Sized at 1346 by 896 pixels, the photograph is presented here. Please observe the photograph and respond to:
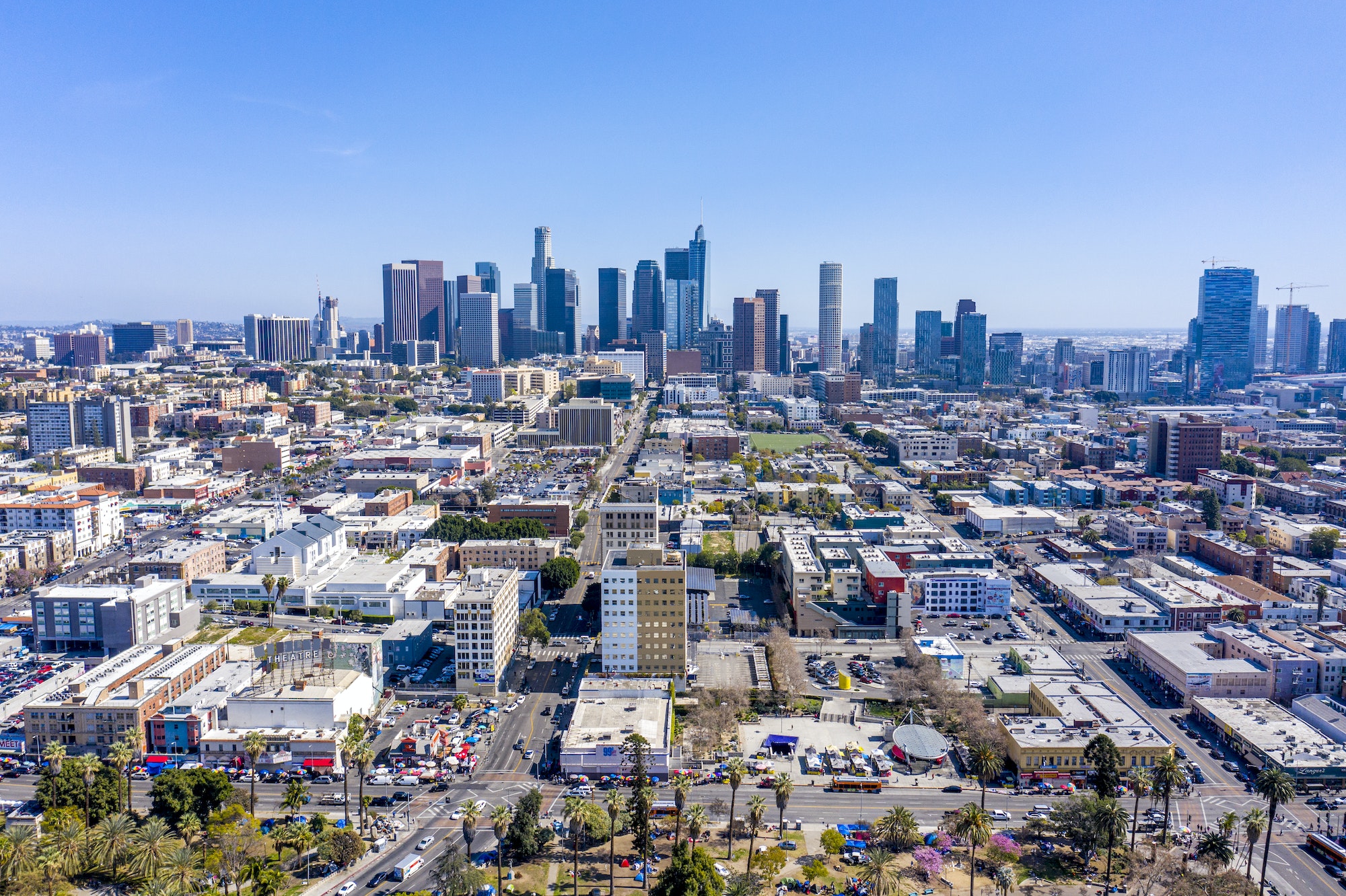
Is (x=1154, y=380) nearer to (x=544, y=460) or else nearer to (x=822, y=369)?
(x=822, y=369)

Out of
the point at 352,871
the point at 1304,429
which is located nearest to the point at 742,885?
the point at 352,871

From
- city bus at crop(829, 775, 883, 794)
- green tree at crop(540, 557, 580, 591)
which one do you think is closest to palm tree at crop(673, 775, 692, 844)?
city bus at crop(829, 775, 883, 794)

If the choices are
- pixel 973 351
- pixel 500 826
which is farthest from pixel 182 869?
pixel 973 351

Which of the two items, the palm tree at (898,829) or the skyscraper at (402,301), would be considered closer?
the palm tree at (898,829)

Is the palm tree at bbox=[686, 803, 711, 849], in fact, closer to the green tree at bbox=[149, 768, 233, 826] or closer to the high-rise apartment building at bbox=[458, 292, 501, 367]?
the green tree at bbox=[149, 768, 233, 826]

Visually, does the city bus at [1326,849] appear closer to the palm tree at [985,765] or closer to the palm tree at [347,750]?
the palm tree at [985,765]

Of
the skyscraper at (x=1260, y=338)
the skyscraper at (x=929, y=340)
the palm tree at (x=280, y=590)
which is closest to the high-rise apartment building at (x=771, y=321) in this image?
the skyscraper at (x=929, y=340)
